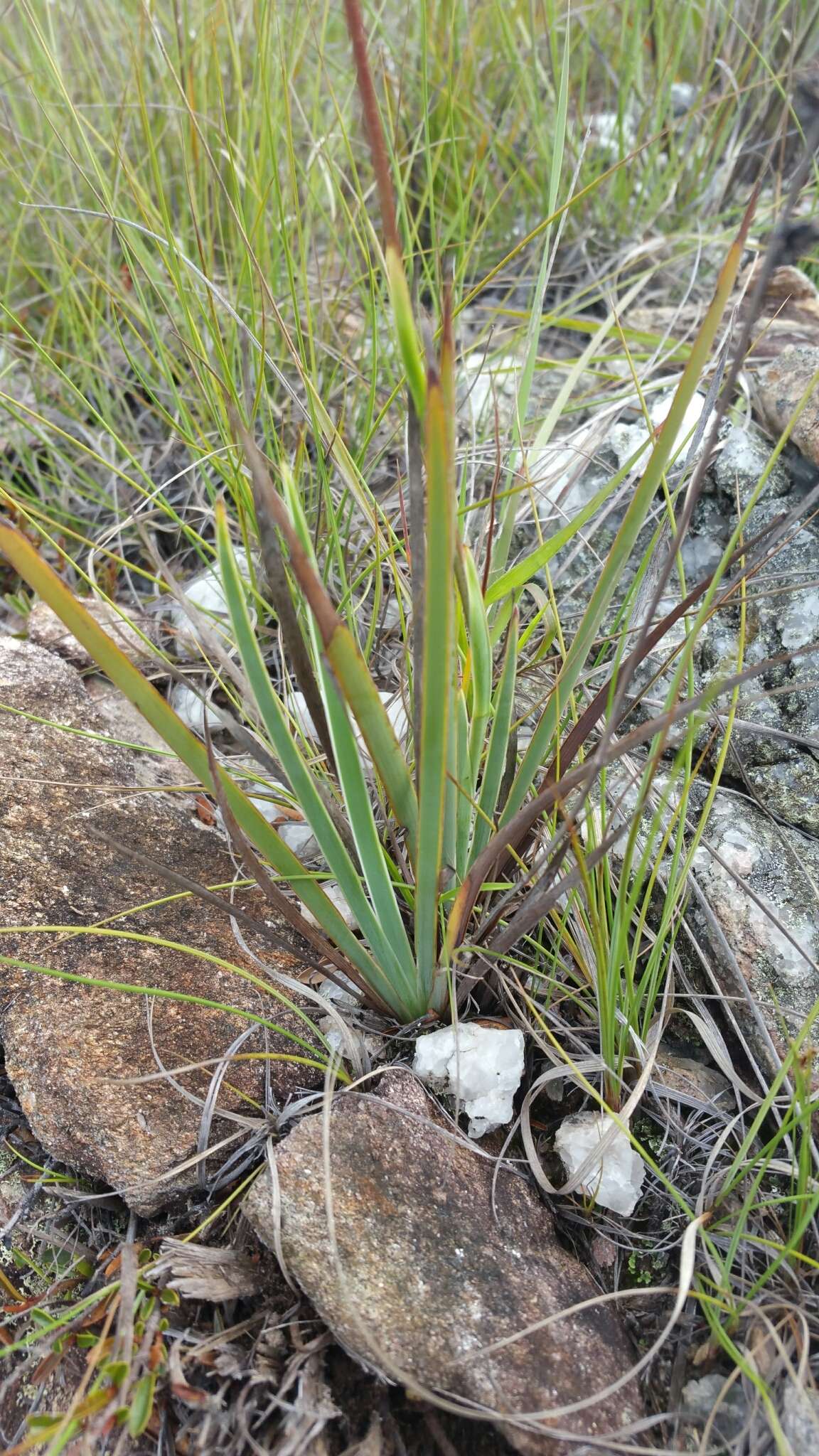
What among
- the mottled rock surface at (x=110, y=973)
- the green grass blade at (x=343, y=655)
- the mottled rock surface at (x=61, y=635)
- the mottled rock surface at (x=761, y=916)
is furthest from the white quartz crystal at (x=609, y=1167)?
the mottled rock surface at (x=61, y=635)

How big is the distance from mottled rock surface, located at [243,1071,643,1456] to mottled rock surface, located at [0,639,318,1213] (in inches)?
5.1

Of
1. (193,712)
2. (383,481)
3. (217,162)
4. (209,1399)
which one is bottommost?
(209,1399)

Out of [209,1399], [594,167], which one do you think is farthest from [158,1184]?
[594,167]

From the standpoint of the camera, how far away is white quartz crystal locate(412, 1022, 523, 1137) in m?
0.90

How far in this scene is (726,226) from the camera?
1893 mm

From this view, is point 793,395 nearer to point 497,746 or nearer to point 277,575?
point 497,746

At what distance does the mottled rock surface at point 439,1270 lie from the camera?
0.72 meters

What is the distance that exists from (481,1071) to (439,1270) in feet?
0.61

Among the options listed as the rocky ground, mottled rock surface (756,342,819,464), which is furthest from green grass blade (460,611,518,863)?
mottled rock surface (756,342,819,464)

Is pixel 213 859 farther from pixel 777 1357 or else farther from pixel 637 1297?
pixel 777 1357

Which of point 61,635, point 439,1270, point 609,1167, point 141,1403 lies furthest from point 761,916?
point 61,635

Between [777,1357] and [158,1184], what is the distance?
0.58 meters

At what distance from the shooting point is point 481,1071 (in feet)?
2.96

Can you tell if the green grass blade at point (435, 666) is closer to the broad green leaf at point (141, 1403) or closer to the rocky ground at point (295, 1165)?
the rocky ground at point (295, 1165)
